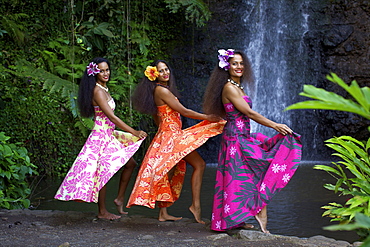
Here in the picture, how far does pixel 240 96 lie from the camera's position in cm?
406

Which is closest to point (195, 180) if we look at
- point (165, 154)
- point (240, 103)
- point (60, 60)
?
point (165, 154)

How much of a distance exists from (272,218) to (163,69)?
2334 millimetres

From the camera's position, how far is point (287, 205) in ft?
19.6

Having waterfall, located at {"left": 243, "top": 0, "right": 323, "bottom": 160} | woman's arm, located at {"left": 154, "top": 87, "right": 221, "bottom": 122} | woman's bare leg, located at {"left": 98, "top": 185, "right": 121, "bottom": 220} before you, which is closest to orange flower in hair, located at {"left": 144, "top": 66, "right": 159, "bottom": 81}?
woman's arm, located at {"left": 154, "top": 87, "right": 221, "bottom": 122}

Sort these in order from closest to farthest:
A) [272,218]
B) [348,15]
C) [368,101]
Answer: [368,101]
[272,218]
[348,15]

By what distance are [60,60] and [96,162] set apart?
528cm

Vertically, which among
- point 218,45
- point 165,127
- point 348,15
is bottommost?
point 165,127

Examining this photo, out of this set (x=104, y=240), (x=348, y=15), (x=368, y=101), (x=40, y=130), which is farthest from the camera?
(x=348, y=15)

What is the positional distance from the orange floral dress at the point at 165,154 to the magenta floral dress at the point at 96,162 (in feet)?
0.97

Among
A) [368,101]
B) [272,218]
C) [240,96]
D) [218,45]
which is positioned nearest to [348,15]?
[218,45]

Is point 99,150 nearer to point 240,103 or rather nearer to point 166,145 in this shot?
point 166,145

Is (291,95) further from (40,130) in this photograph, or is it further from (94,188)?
(94,188)

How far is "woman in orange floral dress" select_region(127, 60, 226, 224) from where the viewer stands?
4289 millimetres

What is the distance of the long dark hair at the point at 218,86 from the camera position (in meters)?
4.19
